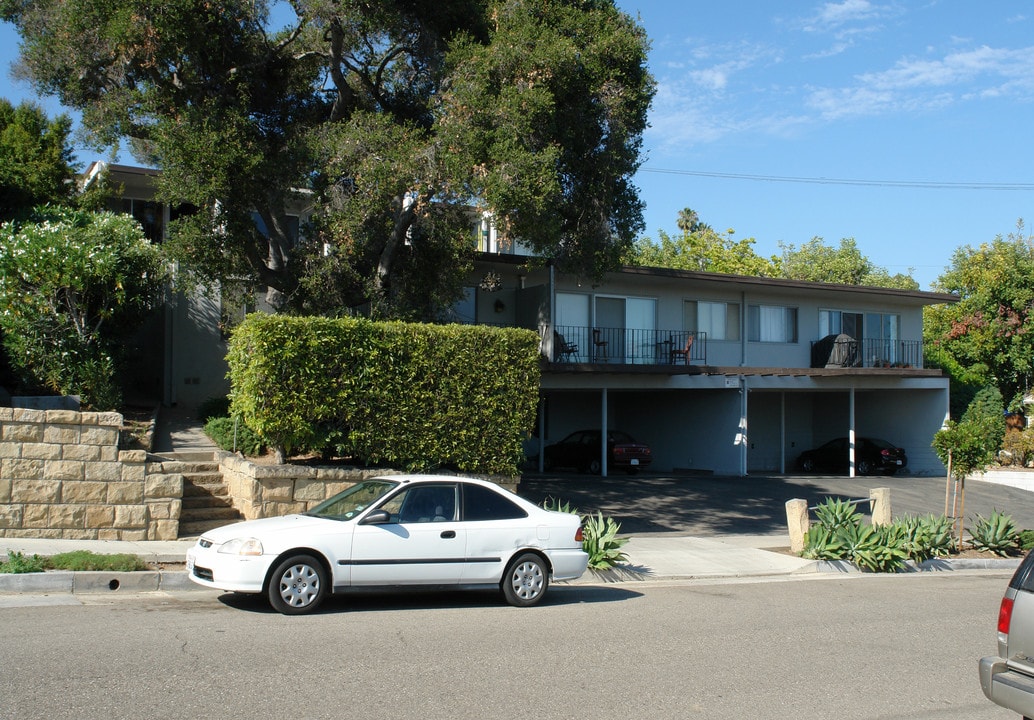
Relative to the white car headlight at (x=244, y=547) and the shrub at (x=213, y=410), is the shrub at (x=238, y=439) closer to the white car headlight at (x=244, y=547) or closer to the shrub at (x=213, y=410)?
the shrub at (x=213, y=410)

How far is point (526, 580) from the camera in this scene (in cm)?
1022

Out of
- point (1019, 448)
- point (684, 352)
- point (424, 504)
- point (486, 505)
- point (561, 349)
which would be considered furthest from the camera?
point (1019, 448)

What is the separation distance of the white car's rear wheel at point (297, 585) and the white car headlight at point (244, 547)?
281 millimetres

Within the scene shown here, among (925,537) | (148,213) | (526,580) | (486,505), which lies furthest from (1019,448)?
(148,213)

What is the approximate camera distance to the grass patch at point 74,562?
9961 mm

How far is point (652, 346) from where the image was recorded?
26.9 meters

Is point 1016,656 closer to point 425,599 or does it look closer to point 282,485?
point 425,599

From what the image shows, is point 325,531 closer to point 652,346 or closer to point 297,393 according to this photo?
point 297,393

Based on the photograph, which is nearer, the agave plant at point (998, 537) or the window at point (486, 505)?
the window at point (486, 505)

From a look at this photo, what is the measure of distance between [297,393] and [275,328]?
973mm

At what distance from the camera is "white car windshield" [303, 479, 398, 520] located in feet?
32.1

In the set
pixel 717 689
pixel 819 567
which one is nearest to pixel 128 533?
pixel 717 689

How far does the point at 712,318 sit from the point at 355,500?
20.1m

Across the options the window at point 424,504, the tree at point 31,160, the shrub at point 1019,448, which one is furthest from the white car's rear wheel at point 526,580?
the shrub at point 1019,448
